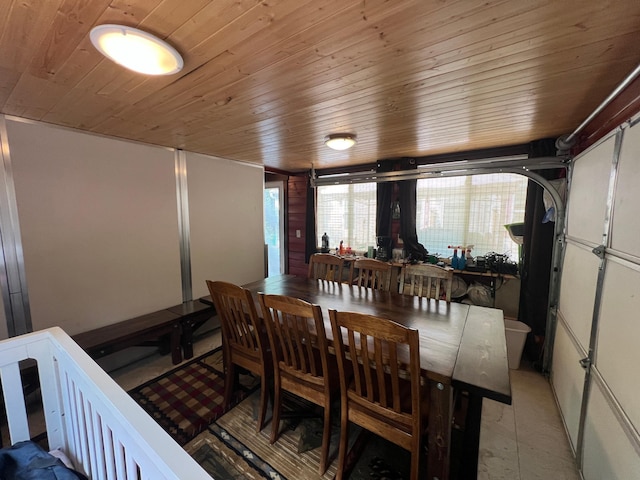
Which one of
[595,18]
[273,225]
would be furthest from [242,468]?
[273,225]

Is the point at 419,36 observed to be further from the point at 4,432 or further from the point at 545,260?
the point at 4,432

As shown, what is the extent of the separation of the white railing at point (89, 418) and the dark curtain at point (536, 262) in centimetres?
331

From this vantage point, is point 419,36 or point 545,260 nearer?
point 419,36

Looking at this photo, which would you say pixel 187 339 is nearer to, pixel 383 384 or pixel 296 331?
pixel 296 331

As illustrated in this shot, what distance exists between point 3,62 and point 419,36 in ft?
6.49

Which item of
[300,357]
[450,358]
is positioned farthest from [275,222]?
[450,358]

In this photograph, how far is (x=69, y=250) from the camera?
242 centimetres

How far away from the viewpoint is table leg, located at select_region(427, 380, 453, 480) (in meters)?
1.26

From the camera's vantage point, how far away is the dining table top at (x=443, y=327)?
1.21 meters

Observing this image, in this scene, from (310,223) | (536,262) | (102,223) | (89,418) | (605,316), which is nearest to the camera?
(89,418)

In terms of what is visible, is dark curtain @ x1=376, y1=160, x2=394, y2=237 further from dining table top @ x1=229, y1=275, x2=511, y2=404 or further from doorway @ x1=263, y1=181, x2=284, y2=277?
doorway @ x1=263, y1=181, x2=284, y2=277

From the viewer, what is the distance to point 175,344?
279 centimetres

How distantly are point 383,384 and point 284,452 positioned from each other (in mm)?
964

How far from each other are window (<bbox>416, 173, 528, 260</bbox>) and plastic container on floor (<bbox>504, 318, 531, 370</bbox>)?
0.84 metres
